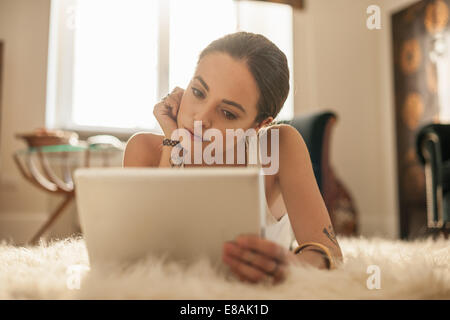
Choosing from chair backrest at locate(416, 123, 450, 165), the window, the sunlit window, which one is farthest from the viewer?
chair backrest at locate(416, 123, 450, 165)

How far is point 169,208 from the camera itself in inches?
17.4

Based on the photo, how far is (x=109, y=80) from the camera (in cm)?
127

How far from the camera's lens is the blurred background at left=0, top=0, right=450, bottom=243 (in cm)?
78

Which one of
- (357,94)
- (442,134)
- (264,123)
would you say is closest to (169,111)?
(264,123)

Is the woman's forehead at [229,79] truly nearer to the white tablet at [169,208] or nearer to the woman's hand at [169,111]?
the woman's hand at [169,111]

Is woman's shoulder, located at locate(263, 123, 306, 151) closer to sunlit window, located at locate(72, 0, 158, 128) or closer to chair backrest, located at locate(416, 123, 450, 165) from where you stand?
sunlit window, located at locate(72, 0, 158, 128)

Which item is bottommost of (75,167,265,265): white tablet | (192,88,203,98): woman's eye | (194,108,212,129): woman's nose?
(75,167,265,265): white tablet

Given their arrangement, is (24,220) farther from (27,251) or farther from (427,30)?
(427,30)

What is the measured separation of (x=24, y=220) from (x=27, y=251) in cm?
213

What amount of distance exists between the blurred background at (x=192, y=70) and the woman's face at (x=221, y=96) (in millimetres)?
46

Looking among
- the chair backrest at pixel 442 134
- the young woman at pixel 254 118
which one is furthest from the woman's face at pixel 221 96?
the chair backrest at pixel 442 134

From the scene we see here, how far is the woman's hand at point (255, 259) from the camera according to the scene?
45 cm

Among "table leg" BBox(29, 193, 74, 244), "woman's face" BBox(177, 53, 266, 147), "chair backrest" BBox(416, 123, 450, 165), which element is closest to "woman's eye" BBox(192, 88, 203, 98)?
"woman's face" BBox(177, 53, 266, 147)
